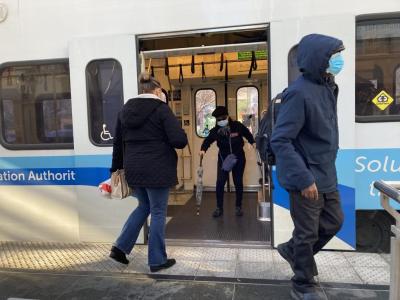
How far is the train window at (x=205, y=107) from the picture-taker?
6535mm

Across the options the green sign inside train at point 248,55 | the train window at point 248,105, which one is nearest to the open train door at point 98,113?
the green sign inside train at point 248,55

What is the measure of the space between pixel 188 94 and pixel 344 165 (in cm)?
351

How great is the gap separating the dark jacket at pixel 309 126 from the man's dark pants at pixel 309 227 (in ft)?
0.35

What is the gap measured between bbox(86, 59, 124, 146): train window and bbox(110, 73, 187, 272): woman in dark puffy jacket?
59 cm

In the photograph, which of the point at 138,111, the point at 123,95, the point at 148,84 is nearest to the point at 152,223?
the point at 138,111

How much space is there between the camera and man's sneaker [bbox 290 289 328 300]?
2711 millimetres

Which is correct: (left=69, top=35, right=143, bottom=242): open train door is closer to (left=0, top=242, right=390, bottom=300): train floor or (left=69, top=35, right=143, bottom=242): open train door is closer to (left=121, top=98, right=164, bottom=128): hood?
(left=0, top=242, right=390, bottom=300): train floor

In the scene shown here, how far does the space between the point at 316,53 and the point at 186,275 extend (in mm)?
2020

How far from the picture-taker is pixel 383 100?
3453 mm

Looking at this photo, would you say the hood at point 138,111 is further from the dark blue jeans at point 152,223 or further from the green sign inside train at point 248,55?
the green sign inside train at point 248,55

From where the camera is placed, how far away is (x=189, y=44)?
5.22 m

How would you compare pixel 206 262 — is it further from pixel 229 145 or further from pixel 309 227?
pixel 229 145

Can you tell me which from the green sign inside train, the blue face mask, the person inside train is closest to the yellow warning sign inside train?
the blue face mask

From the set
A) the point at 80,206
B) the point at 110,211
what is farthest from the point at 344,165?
the point at 80,206
